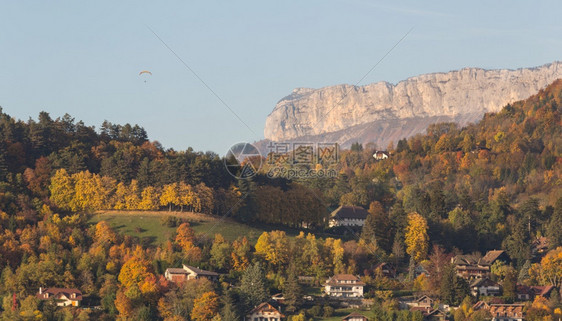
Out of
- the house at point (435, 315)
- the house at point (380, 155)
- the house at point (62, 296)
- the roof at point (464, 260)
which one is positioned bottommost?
the house at point (435, 315)

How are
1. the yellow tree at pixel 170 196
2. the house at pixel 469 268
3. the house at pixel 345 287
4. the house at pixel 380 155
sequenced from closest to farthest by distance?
the house at pixel 345 287
the house at pixel 469 268
the yellow tree at pixel 170 196
the house at pixel 380 155

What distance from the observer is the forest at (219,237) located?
75375 millimetres

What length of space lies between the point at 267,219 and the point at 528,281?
24.5 metres

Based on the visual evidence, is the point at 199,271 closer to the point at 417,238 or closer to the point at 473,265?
the point at 417,238

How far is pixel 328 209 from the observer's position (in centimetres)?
11019

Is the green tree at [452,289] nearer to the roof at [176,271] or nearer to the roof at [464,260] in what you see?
the roof at [464,260]

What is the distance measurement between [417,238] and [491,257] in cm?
626

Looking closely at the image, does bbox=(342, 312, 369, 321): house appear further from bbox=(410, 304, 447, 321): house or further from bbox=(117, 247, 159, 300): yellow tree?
bbox=(117, 247, 159, 300): yellow tree

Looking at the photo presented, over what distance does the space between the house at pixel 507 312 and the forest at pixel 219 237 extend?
0.73 m

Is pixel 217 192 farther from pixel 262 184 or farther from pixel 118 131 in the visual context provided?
pixel 118 131

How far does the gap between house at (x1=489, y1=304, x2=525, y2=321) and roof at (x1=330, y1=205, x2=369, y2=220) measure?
111 feet

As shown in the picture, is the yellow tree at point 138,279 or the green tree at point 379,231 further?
the green tree at point 379,231

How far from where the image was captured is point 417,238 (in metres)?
92.4

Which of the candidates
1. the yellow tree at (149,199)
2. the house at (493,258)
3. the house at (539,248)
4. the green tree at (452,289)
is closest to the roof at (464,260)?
the house at (493,258)
